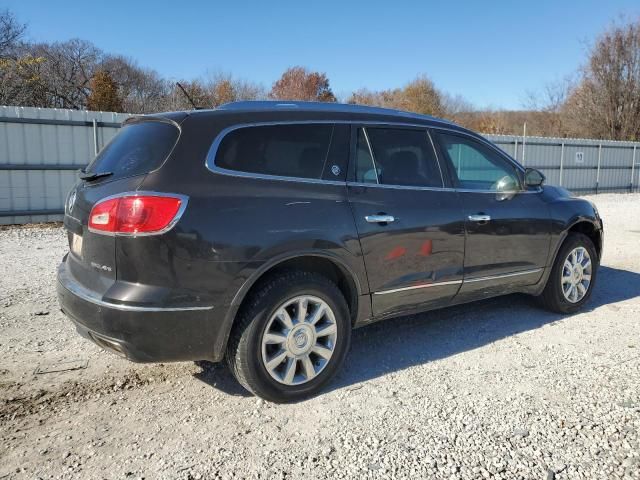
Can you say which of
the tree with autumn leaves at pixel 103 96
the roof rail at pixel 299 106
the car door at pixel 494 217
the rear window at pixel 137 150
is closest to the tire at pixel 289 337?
the rear window at pixel 137 150

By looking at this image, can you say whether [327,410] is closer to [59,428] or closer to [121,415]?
[121,415]

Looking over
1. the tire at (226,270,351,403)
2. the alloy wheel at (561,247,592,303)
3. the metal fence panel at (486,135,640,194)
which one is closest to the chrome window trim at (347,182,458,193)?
the tire at (226,270,351,403)

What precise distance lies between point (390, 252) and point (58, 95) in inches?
1321

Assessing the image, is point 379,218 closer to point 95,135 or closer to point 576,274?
point 576,274

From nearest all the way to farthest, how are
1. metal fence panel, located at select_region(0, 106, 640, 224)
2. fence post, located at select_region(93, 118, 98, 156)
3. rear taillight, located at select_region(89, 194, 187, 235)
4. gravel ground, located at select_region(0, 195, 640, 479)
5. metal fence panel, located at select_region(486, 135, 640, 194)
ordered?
gravel ground, located at select_region(0, 195, 640, 479) → rear taillight, located at select_region(89, 194, 187, 235) → metal fence panel, located at select_region(0, 106, 640, 224) → fence post, located at select_region(93, 118, 98, 156) → metal fence panel, located at select_region(486, 135, 640, 194)

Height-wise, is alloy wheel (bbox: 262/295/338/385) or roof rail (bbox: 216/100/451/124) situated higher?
roof rail (bbox: 216/100/451/124)

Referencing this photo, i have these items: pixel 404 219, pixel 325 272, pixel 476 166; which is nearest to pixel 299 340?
pixel 325 272

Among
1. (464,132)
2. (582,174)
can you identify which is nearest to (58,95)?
(582,174)

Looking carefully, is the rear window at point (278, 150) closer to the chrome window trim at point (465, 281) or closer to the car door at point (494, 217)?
the chrome window trim at point (465, 281)

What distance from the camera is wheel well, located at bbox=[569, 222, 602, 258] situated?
5.09m

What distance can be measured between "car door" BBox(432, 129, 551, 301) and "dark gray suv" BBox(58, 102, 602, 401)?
2 centimetres

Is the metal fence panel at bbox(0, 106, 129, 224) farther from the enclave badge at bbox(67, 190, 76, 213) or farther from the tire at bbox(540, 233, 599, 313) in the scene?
the tire at bbox(540, 233, 599, 313)

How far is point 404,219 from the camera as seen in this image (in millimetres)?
3619

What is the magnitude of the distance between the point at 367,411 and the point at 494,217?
6.53ft
